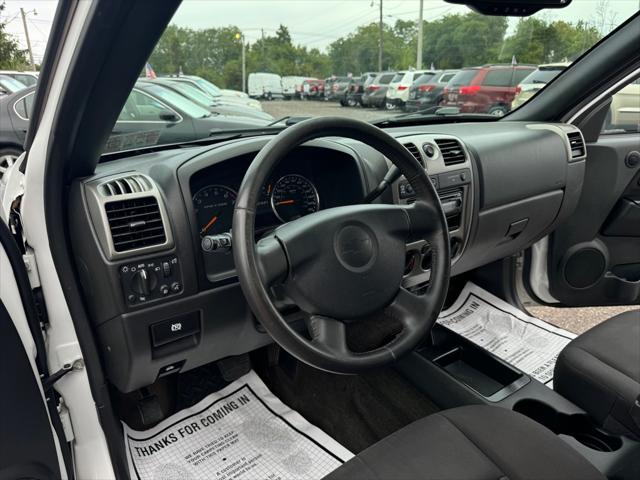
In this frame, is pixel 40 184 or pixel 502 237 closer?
pixel 40 184

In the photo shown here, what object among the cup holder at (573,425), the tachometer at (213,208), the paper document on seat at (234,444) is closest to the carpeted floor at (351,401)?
the paper document on seat at (234,444)

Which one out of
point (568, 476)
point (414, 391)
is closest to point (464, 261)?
point (414, 391)

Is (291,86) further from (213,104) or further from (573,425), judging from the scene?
(573,425)

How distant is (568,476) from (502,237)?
4.04 ft

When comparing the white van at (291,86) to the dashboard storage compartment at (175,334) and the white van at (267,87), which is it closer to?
the white van at (267,87)

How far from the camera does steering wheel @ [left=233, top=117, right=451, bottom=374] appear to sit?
42.3 inches

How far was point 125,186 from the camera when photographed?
1292 mm

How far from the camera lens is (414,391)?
81.4 inches

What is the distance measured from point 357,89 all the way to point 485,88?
71 cm

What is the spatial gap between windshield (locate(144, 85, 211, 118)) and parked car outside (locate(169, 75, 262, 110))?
64mm

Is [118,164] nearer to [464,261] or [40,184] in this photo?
[40,184]

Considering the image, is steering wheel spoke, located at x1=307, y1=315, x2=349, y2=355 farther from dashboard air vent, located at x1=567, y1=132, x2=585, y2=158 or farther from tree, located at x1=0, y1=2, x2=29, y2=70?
dashboard air vent, located at x1=567, y1=132, x2=585, y2=158

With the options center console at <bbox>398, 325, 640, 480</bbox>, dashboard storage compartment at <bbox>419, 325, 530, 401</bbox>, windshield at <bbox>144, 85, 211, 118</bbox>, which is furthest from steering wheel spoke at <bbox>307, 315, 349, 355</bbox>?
windshield at <bbox>144, 85, 211, 118</bbox>

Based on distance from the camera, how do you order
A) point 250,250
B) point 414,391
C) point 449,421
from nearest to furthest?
1. point 250,250
2. point 449,421
3. point 414,391
